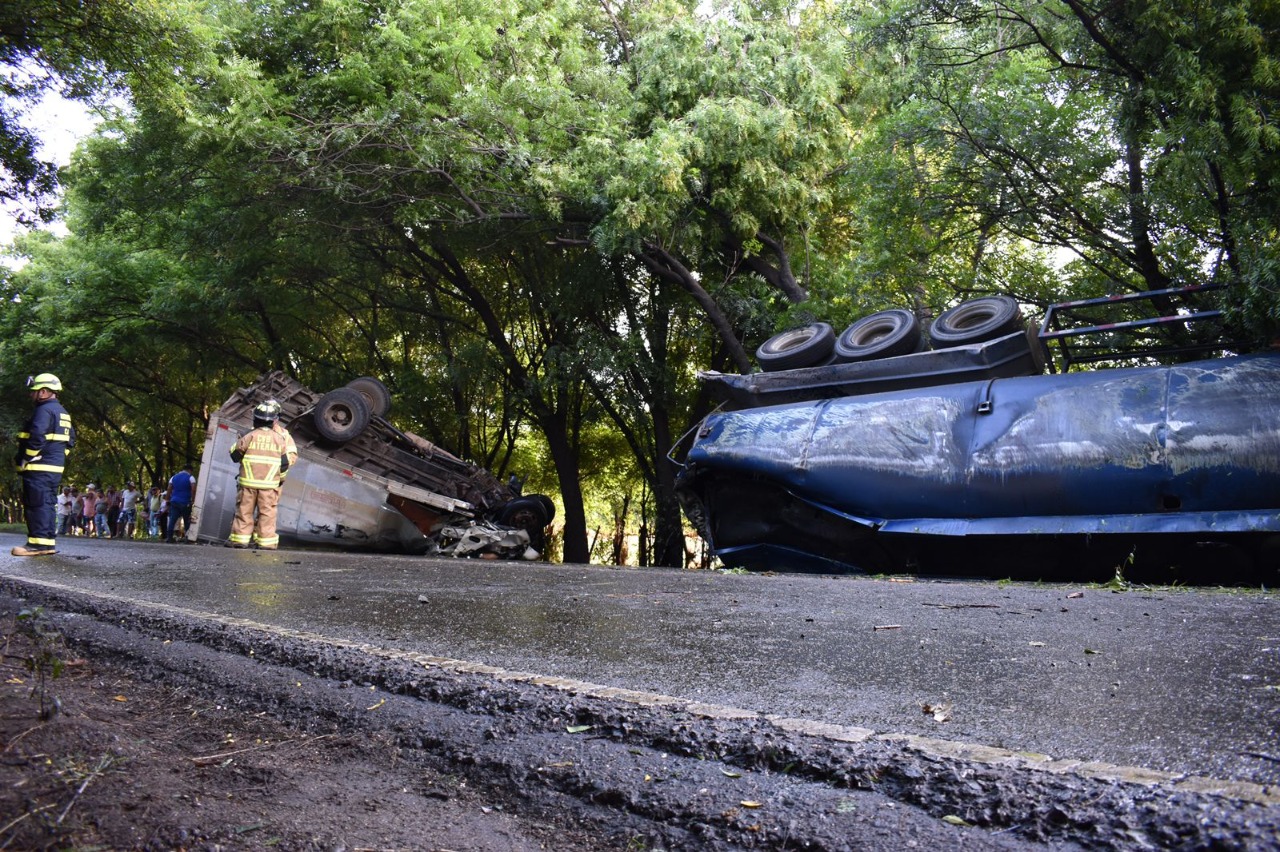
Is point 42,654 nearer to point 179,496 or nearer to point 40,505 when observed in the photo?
point 40,505

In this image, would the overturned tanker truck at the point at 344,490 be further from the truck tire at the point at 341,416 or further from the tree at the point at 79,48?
the tree at the point at 79,48

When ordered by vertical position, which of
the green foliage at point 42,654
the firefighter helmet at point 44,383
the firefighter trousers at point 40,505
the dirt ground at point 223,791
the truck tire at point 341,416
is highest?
the truck tire at point 341,416

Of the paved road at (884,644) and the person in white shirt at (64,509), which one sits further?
the person in white shirt at (64,509)

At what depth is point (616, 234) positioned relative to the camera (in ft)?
46.3

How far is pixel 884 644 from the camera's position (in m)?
3.91

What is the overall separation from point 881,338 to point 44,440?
873cm

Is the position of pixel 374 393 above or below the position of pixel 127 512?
above

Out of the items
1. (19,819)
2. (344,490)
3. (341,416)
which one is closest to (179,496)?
(341,416)

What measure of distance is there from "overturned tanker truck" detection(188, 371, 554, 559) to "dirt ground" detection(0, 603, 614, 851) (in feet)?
41.2

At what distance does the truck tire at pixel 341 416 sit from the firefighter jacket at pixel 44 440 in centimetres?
543

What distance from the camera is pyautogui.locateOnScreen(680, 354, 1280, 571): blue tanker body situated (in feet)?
25.1

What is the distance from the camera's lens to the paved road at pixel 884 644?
8.01ft

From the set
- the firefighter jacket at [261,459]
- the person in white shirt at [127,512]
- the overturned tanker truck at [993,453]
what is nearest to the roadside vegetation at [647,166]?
the overturned tanker truck at [993,453]

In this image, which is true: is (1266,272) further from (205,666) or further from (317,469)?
(317,469)
